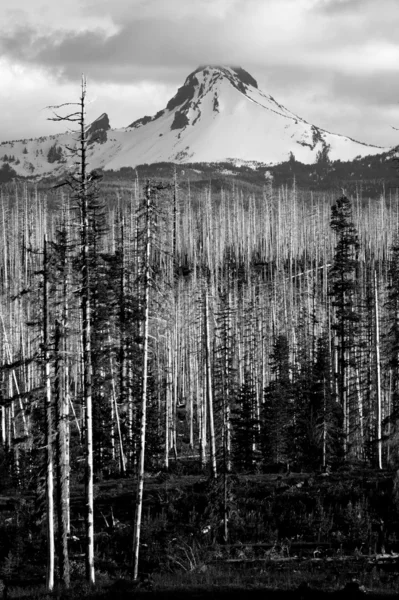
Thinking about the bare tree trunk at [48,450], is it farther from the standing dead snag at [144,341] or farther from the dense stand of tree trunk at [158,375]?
the standing dead snag at [144,341]

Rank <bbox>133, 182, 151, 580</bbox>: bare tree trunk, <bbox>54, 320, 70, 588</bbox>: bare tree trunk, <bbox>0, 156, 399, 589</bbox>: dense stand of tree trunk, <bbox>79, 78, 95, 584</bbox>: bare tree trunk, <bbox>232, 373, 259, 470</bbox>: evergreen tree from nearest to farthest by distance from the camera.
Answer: <bbox>79, 78, 95, 584</bbox>: bare tree trunk
<bbox>54, 320, 70, 588</bbox>: bare tree trunk
<bbox>0, 156, 399, 589</bbox>: dense stand of tree trunk
<bbox>133, 182, 151, 580</bbox>: bare tree trunk
<bbox>232, 373, 259, 470</bbox>: evergreen tree

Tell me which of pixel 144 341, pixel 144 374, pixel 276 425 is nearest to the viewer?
pixel 144 341

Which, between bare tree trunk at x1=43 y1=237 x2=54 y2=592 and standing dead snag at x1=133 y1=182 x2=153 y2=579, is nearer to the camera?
bare tree trunk at x1=43 y1=237 x2=54 y2=592

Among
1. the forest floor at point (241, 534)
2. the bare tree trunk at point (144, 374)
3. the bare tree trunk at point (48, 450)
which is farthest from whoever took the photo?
the bare tree trunk at point (144, 374)

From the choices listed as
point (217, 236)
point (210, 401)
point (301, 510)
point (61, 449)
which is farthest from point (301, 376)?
point (217, 236)

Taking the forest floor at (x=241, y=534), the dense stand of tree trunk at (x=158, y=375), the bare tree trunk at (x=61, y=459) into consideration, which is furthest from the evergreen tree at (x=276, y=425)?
the bare tree trunk at (x=61, y=459)

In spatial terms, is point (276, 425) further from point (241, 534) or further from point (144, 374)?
point (144, 374)

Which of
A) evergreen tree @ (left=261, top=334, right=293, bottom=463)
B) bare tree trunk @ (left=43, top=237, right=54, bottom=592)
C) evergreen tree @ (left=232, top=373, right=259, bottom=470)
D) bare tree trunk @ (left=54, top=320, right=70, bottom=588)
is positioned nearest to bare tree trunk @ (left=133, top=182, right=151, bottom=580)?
bare tree trunk @ (left=54, top=320, right=70, bottom=588)

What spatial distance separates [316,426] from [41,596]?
1945cm

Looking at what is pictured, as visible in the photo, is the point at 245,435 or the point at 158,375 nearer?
the point at 245,435

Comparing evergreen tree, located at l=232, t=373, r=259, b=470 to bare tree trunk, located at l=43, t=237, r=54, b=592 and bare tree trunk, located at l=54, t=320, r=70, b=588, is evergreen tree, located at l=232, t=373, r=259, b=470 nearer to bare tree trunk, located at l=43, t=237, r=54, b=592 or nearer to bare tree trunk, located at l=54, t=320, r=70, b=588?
bare tree trunk, located at l=54, t=320, r=70, b=588

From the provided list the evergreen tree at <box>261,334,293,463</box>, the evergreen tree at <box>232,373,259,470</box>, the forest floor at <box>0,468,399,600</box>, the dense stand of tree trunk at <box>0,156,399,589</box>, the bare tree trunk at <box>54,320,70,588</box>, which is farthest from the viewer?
the evergreen tree at <box>261,334,293,463</box>

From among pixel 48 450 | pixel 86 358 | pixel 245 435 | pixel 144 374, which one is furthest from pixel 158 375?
pixel 86 358

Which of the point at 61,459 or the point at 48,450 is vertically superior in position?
the point at 48,450
